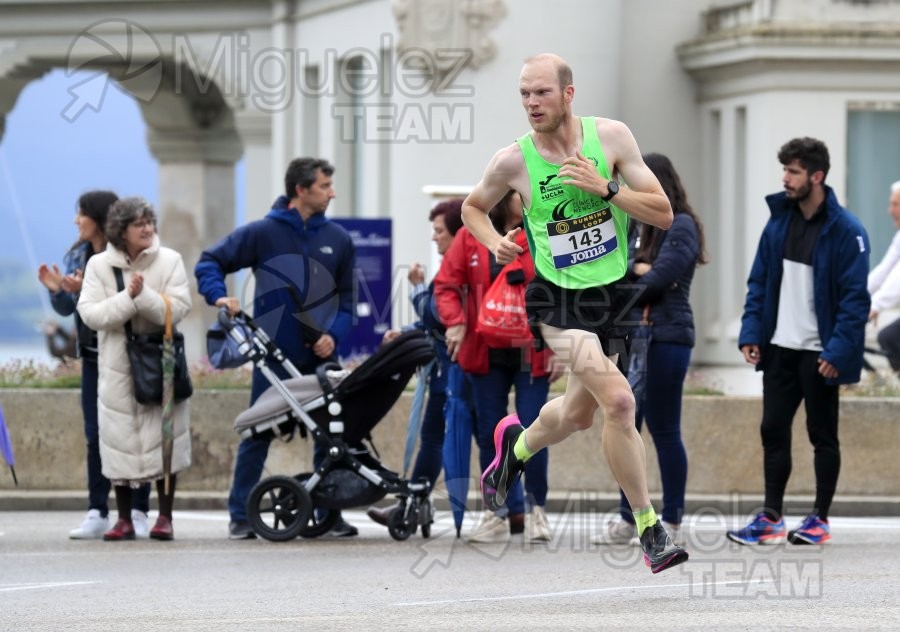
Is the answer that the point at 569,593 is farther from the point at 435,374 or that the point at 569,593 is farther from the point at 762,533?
the point at 435,374

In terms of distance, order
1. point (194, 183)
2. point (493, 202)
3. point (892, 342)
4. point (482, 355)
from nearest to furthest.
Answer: point (493, 202)
point (482, 355)
point (892, 342)
point (194, 183)

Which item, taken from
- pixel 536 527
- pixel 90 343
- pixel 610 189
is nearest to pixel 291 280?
pixel 90 343

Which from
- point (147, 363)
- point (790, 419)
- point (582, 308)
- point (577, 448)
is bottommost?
point (577, 448)

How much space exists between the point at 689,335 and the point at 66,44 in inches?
878

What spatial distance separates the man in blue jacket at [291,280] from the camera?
38.3 feet

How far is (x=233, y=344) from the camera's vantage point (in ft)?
37.4

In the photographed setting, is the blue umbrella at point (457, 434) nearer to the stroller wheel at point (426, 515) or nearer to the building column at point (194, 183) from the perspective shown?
the stroller wheel at point (426, 515)

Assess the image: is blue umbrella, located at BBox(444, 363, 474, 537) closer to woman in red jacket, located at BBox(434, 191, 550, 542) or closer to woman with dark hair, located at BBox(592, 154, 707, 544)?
woman in red jacket, located at BBox(434, 191, 550, 542)

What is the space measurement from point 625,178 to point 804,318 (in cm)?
263

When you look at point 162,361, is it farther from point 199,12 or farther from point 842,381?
point 199,12

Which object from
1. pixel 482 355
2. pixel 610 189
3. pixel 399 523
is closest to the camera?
pixel 610 189

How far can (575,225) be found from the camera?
333 inches

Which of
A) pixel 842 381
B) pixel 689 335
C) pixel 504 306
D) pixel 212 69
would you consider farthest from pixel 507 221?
pixel 212 69

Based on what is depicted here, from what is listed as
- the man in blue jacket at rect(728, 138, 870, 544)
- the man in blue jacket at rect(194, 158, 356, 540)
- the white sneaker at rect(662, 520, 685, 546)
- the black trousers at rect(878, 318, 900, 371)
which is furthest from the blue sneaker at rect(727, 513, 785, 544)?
the black trousers at rect(878, 318, 900, 371)
